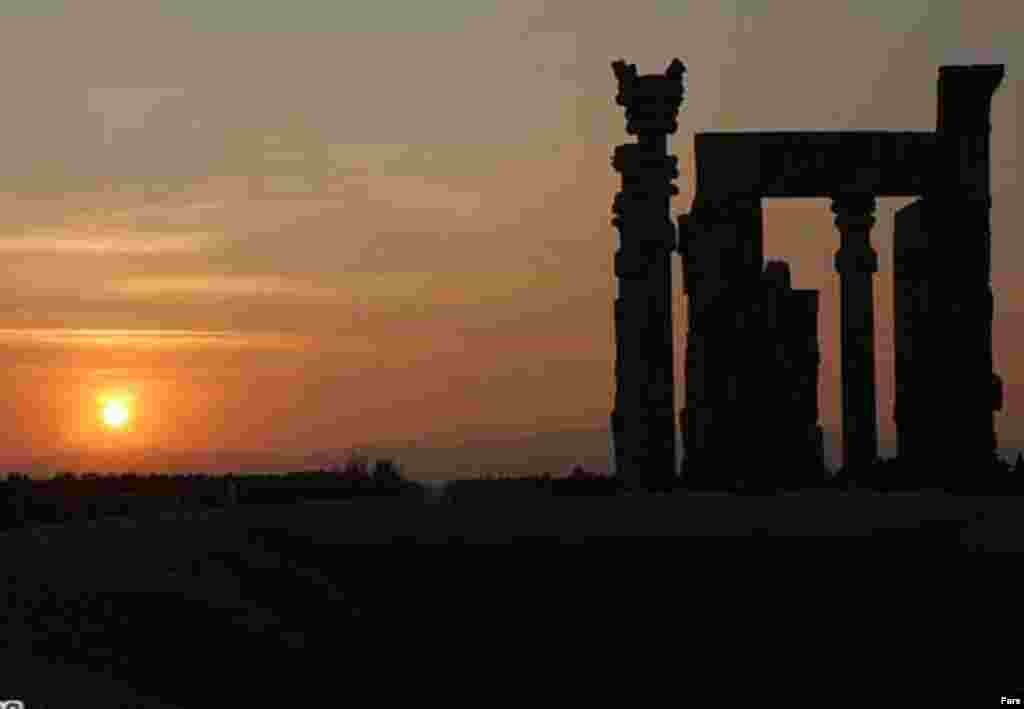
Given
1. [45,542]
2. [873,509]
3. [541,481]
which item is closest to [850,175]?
[541,481]

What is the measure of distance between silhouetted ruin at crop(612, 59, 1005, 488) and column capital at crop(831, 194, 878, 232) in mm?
23

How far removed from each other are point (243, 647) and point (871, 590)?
5955 mm

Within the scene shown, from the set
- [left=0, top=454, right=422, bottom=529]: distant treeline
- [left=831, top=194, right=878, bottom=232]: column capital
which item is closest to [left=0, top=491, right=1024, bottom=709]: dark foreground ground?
[left=0, top=454, right=422, bottom=529]: distant treeline

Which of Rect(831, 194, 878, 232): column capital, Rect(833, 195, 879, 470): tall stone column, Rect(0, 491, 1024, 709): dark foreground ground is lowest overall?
Rect(0, 491, 1024, 709): dark foreground ground

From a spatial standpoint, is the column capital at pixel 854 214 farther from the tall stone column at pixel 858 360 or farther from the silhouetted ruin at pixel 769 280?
the tall stone column at pixel 858 360

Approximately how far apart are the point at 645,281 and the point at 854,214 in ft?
19.0

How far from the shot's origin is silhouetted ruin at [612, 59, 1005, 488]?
2638 centimetres

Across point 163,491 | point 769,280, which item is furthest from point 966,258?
point 163,491

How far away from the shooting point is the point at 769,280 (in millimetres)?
31688

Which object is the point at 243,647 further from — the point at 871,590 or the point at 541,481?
the point at 541,481

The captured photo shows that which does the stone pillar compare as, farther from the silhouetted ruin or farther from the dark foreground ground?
the dark foreground ground

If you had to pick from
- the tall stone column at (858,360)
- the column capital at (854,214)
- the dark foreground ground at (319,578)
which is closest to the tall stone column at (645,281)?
the dark foreground ground at (319,578)

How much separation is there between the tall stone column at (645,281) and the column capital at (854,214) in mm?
5135

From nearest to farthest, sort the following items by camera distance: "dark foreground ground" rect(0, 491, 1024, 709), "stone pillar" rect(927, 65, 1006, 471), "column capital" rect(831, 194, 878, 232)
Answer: "dark foreground ground" rect(0, 491, 1024, 709)
"stone pillar" rect(927, 65, 1006, 471)
"column capital" rect(831, 194, 878, 232)
